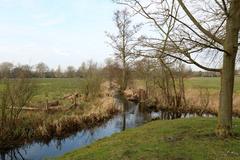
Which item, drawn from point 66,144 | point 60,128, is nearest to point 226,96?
point 66,144

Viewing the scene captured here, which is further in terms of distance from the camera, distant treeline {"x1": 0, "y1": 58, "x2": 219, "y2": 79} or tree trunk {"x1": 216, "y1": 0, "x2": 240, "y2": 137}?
distant treeline {"x1": 0, "y1": 58, "x2": 219, "y2": 79}

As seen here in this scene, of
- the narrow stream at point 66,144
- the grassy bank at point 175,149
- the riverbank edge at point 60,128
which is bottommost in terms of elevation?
the narrow stream at point 66,144

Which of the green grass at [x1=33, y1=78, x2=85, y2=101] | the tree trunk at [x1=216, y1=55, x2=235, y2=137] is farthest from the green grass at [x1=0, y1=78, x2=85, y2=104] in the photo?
the tree trunk at [x1=216, y1=55, x2=235, y2=137]

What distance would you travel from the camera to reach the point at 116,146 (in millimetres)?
8820

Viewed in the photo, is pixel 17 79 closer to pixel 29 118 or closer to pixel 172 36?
pixel 29 118

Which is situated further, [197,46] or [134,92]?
[134,92]

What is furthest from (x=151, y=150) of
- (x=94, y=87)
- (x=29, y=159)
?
(x=94, y=87)

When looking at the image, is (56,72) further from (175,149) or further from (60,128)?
(175,149)

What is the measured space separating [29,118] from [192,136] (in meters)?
9.68

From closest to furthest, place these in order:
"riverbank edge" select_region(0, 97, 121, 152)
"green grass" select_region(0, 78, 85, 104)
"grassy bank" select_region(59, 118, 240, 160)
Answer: "grassy bank" select_region(59, 118, 240, 160) → "riverbank edge" select_region(0, 97, 121, 152) → "green grass" select_region(0, 78, 85, 104)

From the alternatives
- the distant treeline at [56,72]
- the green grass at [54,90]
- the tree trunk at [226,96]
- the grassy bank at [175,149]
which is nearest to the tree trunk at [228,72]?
the tree trunk at [226,96]

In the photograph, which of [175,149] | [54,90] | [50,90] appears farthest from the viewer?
[54,90]

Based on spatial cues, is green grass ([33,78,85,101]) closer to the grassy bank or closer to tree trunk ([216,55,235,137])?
the grassy bank

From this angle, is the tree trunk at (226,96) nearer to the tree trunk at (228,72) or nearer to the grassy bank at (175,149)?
the tree trunk at (228,72)
